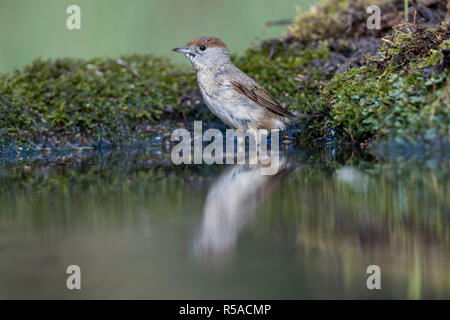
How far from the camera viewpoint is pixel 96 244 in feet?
9.53

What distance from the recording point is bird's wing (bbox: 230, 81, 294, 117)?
6.37 metres

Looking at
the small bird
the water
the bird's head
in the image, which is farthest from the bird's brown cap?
the water

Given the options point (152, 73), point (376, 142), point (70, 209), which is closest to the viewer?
point (70, 209)

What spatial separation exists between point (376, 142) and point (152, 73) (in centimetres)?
374

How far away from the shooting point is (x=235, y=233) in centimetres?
308

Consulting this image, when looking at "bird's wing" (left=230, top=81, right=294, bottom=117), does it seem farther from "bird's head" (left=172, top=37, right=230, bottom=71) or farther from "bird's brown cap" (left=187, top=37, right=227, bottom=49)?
"bird's brown cap" (left=187, top=37, right=227, bottom=49)

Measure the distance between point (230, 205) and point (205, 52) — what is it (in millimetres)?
3411

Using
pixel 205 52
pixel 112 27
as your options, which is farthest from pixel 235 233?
pixel 112 27

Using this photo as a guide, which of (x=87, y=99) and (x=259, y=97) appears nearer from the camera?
(x=259, y=97)

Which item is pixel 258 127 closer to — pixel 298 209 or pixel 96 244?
pixel 298 209

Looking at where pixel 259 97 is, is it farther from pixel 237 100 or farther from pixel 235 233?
pixel 235 233

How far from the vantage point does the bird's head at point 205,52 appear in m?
6.62

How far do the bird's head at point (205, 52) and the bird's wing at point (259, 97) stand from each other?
0.42 meters

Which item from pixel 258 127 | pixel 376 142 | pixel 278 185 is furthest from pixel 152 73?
pixel 278 185
